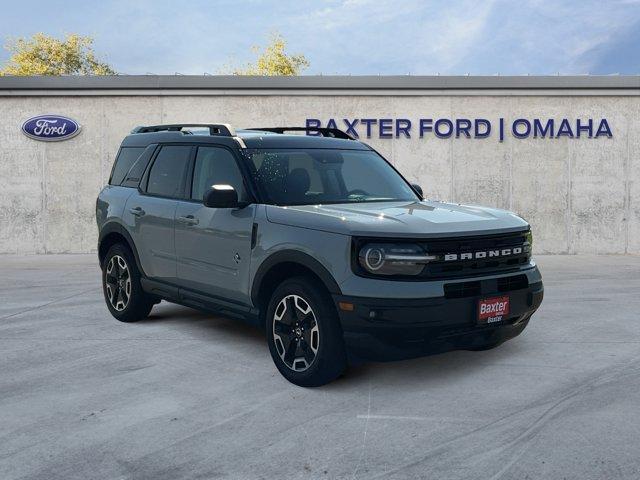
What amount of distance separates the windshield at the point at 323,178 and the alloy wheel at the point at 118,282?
2.18 meters

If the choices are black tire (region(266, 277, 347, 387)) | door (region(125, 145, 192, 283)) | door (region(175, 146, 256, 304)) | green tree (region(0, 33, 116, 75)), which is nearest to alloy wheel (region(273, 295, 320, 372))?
black tire (region(266, 277, 347, 387))

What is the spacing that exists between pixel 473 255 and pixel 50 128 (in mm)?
12406

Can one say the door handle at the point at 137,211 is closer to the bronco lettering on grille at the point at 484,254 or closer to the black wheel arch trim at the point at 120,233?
the black wheel arch trim at the point at 120,233

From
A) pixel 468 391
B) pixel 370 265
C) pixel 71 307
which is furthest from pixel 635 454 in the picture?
pixel 71 307

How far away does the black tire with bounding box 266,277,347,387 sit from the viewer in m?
4.55

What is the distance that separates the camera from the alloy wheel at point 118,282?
6.94m

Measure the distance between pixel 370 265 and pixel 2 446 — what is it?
2.36 m

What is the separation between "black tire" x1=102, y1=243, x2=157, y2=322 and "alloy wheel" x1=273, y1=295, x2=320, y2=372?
2362mm

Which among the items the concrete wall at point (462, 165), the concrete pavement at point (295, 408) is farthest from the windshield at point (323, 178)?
the concrete wall at point (462, 165)

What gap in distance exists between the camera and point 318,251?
182 inches

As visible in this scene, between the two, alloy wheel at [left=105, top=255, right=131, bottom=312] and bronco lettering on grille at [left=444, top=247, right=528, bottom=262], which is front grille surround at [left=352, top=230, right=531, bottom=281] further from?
alloy wheel at [left=105, top=255, right=131, bottom=312]

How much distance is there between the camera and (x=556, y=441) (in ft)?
12.4

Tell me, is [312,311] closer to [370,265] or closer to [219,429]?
[370,265]

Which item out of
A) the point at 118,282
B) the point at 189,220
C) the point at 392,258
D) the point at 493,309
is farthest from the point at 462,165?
the point at 392,258
